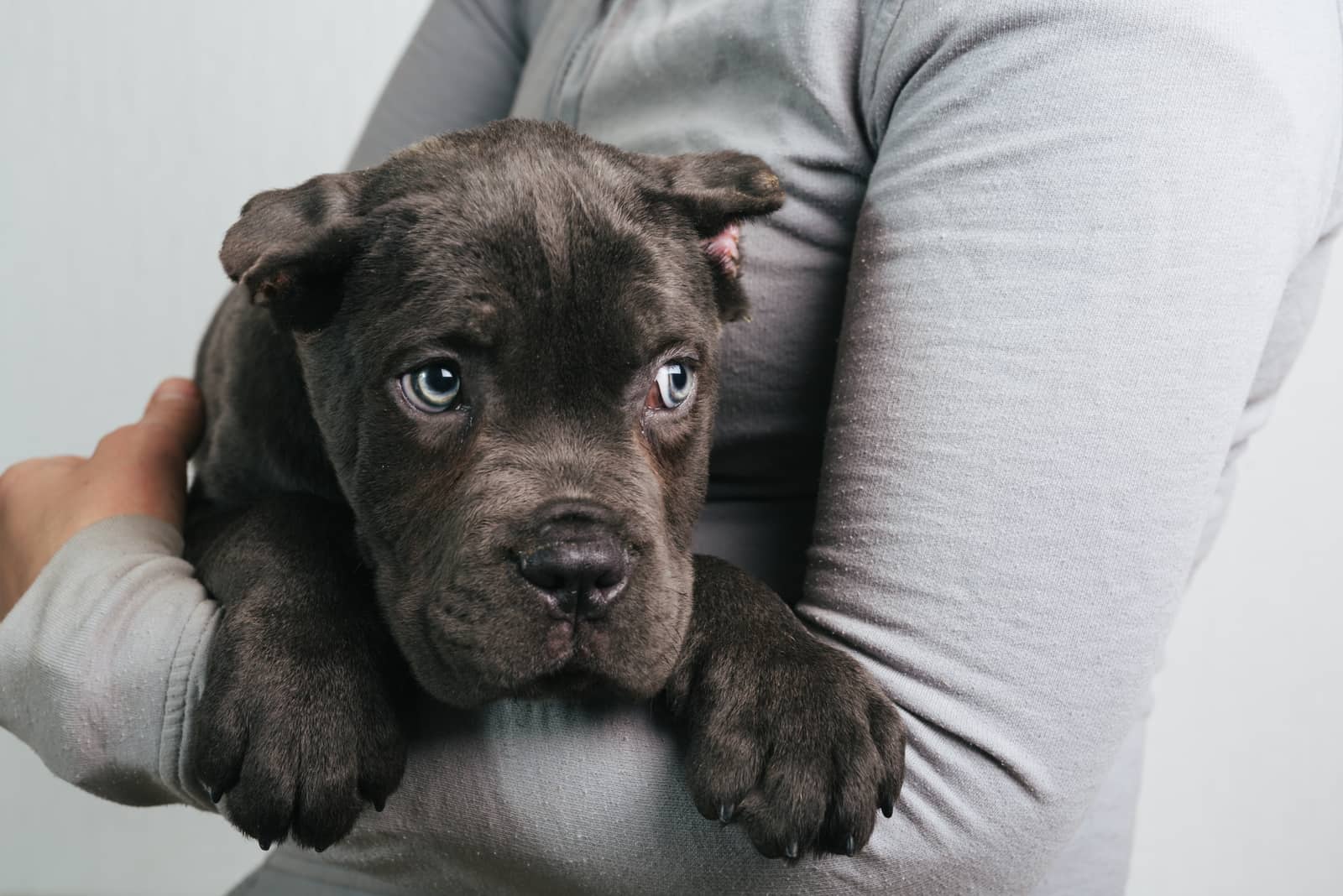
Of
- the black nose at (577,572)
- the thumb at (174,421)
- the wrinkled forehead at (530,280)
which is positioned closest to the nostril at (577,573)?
the black nose at (577,572)

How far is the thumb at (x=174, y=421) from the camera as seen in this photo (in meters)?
2.05

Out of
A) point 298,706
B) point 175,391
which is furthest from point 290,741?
point 175,391

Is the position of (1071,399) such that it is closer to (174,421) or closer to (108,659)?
(108,659)

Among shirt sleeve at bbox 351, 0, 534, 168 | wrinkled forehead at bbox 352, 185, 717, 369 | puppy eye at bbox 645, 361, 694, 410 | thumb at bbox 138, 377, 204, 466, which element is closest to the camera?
wrinkled forehead at bbox 352, 185, 717, 369

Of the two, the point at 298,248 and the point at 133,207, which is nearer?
the point at 298,248

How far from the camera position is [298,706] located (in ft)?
4.09

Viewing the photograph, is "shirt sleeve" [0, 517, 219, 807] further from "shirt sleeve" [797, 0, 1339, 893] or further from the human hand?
"shirt sleeve" [797, 0, 1339, 893]

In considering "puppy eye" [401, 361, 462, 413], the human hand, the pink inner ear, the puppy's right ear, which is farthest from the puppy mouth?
the human hand

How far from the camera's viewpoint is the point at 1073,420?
1203mm

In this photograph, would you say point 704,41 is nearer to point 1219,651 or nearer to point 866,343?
point 866,343

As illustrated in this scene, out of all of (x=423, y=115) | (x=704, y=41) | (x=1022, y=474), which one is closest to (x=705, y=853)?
(x=1022, y=474)

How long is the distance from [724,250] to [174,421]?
1267mm

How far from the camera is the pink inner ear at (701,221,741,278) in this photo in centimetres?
169

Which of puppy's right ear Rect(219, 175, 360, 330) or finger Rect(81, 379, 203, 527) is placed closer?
puppy's right ear Rect(219, 175, 360, 330)
